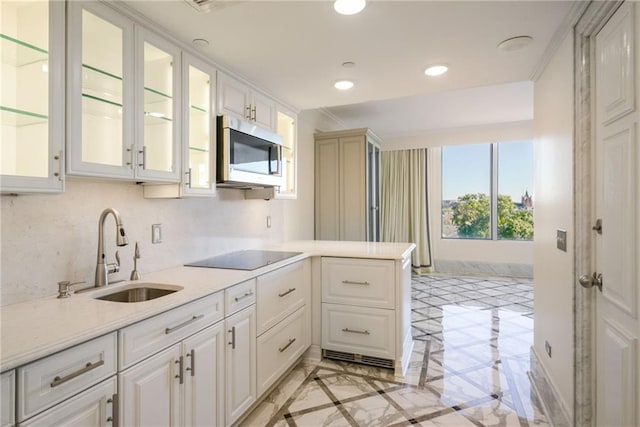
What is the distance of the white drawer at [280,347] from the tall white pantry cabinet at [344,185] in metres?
1.85

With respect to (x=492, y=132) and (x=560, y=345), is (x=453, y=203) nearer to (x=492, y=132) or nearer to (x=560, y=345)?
(x=492, y=132)

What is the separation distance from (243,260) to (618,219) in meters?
2.03

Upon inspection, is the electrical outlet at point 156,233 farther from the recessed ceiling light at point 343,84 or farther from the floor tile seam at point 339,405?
the recessed ceiling light at point 343,84

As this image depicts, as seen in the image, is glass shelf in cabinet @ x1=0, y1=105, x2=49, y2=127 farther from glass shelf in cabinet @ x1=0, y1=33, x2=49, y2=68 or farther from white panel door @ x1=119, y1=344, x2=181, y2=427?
white panel door @ x1=119, y1=344, x2=181, y2=427

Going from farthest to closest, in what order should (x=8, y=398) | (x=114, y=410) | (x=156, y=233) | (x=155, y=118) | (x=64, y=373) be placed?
(x=156, y=233) < (x=155, y=118) < (x=114, y=410) < (x=64, y=373) < (x=8, y=398)

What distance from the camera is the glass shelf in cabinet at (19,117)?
1.18 m

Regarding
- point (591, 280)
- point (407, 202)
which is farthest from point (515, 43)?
point (407, 202)

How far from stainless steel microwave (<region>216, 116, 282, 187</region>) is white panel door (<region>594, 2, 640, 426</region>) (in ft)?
6.46

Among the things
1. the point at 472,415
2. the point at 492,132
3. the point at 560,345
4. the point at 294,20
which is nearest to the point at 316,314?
the point at 472,415

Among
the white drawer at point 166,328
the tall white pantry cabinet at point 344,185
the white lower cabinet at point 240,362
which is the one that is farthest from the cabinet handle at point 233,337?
the tall white pantry cabinet at point 344,185


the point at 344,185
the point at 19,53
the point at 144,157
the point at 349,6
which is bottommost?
the point at 144,157

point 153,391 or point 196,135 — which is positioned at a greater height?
point 196,135

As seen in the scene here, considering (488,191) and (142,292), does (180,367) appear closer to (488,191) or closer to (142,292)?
(142,292)

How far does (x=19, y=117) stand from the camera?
3.98 ft
